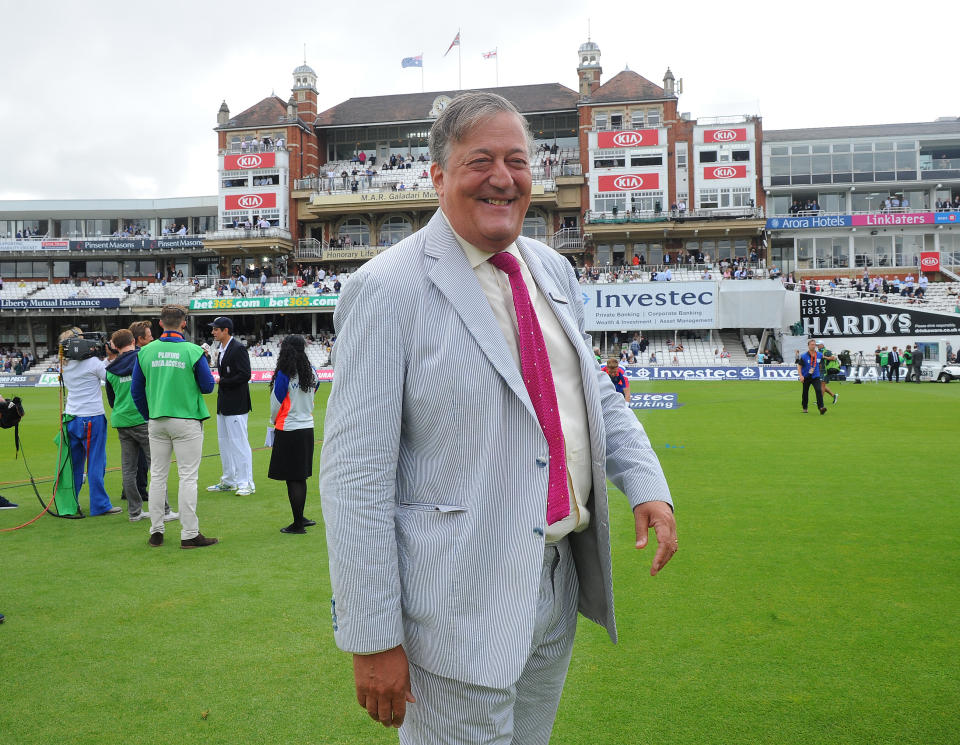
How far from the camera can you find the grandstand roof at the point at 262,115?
5900 cm

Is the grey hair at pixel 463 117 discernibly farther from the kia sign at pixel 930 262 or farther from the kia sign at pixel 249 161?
the kia sign at pixel 249 161

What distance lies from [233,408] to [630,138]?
48355 millimetres

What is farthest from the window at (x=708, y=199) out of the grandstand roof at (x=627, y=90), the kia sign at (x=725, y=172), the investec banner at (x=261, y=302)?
the investec banner at (x=261, y=302)

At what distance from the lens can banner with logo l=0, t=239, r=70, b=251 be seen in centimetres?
6041

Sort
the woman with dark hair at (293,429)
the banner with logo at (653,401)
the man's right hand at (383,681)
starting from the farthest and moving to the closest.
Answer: the banner with logo at (653,401)
the woman with dark hair at (293,429)
the man's right hand at (383,681)

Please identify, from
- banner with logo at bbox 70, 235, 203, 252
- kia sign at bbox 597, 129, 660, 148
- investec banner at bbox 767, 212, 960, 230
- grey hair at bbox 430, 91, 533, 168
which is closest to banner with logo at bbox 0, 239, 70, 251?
banner with logo at bbox 70, 235, 203, 252

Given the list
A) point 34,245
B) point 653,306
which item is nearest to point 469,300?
point 653,306

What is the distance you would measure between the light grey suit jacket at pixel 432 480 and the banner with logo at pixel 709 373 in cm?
3083

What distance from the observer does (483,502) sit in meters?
1.86

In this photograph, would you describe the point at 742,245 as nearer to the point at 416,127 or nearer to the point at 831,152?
the point at 831,152

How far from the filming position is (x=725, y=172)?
51.6 m

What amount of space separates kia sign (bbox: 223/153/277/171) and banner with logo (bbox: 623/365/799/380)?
36.5 m

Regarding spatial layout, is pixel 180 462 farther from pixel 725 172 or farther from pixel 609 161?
pixel 725 172

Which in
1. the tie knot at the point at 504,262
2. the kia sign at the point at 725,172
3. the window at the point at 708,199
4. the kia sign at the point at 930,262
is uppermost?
the kia sign at the point at 725,172
